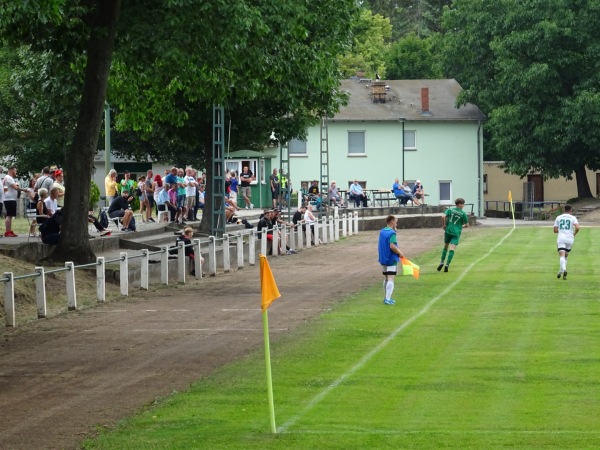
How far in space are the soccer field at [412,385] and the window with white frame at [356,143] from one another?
57695 millimetres

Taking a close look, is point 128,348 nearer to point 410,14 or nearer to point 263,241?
point 263,241

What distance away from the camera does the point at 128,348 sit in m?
19.1

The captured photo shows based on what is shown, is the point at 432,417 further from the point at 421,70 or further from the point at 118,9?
the point at 421,70

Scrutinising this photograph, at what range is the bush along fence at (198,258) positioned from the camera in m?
23.3

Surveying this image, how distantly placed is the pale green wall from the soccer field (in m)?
57.2

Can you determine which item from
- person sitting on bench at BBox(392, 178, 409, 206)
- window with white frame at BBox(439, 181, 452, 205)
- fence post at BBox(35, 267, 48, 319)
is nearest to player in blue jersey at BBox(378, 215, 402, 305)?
fence post at BBox(35, 267, 48, 319)

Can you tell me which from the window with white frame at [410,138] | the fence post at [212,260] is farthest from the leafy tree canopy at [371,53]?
the fence post at [212,260]

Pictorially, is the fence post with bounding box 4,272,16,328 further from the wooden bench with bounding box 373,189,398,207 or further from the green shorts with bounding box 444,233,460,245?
the wooden bench with bounding box 373,189,398,207

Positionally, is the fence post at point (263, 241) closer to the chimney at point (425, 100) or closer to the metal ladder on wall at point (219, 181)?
the metal ladder on wall at point (219, 181)

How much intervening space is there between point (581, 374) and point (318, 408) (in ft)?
12.2

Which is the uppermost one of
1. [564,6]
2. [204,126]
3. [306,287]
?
[564,6]

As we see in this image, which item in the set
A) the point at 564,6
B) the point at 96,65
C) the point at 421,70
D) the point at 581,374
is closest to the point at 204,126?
the point at 96,65

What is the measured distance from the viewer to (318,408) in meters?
13.6

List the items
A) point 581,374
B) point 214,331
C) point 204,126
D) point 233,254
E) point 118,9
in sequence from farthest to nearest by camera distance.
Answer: point 204,126 → point 233,254 → point 118,9 → point 214,331 → point 581,374
